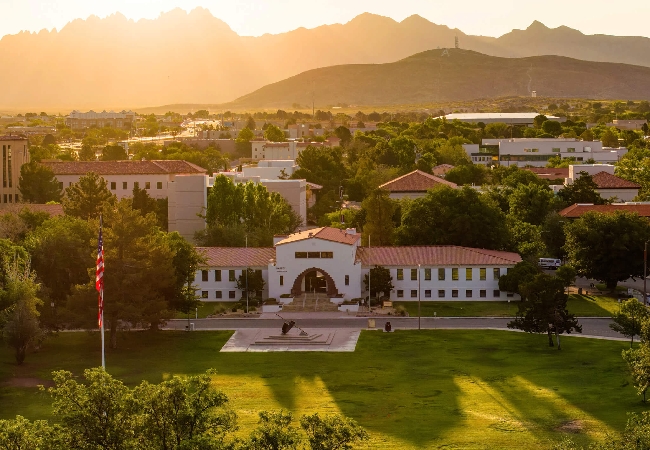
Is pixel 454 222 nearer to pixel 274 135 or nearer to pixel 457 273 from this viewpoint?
pixel 457 273

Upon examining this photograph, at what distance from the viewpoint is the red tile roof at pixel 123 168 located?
352 ft

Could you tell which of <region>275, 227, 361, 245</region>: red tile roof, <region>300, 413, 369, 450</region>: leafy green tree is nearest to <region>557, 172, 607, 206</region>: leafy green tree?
<region>275, 227, 361, 245</region>: red tile roof

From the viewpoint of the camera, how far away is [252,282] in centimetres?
6925

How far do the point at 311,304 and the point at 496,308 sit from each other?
442 inches

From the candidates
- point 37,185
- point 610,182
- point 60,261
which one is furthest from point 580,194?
point 37,185

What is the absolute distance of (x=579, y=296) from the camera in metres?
69.8

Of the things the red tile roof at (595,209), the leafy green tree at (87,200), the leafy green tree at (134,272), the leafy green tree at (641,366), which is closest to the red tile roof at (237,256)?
the leafy green tree at (134,272)

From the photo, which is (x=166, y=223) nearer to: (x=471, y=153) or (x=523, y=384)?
(x=523, y=384)

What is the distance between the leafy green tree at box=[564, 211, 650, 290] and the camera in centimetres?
6888

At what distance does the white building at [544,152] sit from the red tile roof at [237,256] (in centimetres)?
7816

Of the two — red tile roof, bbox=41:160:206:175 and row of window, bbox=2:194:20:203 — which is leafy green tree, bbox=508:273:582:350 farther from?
row of window, bbox=2:194:20:203

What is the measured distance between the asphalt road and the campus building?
4048mm

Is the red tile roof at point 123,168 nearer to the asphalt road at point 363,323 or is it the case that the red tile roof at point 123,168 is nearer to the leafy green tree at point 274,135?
the asphalt road at point 363,323

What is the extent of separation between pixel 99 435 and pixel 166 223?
66454 mm
